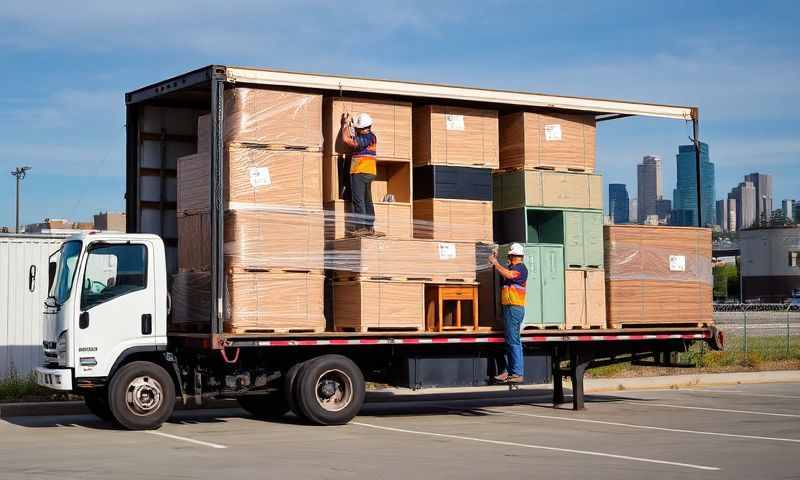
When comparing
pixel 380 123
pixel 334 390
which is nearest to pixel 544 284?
pixel 380 123

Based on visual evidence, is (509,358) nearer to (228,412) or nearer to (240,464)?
(228,412)

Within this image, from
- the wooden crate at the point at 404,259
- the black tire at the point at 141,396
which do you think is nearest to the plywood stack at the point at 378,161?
the wooden crate at the point at 404,259

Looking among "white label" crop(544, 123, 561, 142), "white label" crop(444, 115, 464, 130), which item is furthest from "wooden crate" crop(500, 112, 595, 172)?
"white label" crop(444, 115, 464, 130)

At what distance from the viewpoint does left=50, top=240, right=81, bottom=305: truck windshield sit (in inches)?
563

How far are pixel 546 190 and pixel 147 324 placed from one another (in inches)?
241

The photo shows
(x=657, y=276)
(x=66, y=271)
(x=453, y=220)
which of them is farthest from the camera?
Result: (x=657, y=276)

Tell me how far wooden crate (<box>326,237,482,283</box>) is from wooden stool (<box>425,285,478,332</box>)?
0.56 ft

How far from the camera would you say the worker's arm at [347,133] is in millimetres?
15383

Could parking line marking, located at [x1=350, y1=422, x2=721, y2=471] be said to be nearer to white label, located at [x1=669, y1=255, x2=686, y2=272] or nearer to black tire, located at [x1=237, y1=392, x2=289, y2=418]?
black tire, located at [x1=237, y1=392, x2=289, y2=418]

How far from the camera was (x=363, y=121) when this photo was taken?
15.4 metres

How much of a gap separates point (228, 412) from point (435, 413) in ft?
10.4

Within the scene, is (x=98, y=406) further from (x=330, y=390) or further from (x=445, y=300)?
(x=445, y=300)

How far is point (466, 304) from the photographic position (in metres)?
16.3

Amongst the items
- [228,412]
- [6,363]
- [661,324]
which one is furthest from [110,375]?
[661,324]
